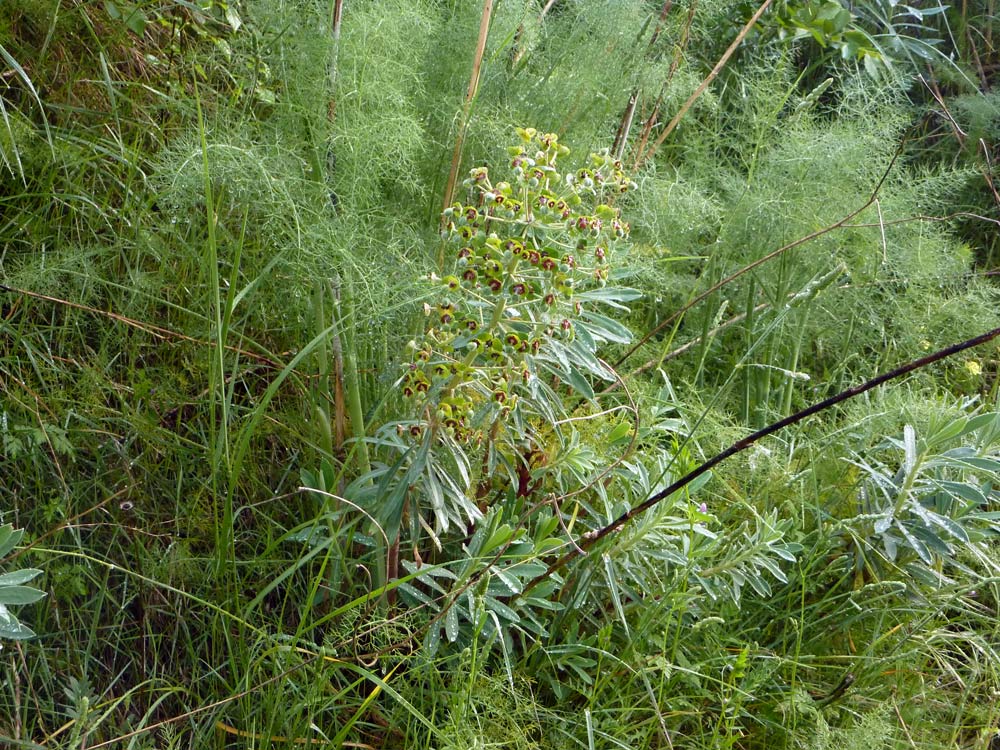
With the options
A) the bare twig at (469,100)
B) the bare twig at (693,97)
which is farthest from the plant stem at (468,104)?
the bare twig at (693,97)

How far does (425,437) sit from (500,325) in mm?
199

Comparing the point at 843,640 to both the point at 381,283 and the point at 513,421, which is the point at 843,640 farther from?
the point at 381,283

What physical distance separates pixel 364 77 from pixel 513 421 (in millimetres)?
621

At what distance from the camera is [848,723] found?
64.9 inches

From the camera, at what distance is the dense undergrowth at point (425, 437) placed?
1515 millimetres

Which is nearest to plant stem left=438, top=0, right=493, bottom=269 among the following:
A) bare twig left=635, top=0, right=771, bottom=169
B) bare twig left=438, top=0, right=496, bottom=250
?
bare twig left=438, top=0, right=496, bottom=250

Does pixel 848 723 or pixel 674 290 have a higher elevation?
pixel 674 290

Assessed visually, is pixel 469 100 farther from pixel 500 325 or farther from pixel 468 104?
pixel 500 325

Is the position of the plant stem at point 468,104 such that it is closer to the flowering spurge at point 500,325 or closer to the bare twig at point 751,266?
the flowering spurge at point 500,325

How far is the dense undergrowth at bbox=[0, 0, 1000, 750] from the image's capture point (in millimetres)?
1515

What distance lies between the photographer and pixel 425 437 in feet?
4.79

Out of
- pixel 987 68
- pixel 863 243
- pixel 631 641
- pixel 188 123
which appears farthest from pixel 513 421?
pixel 987 68

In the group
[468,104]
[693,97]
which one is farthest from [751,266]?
[468,104]

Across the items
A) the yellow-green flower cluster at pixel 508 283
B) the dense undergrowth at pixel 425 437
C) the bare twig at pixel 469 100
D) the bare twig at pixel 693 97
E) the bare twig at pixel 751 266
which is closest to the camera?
the yellow-green flower cluster at pixel 508 283
